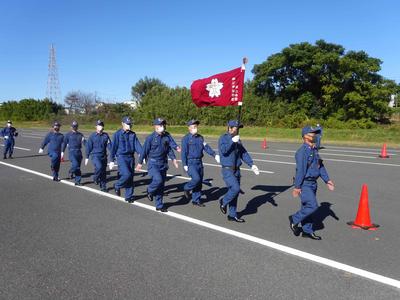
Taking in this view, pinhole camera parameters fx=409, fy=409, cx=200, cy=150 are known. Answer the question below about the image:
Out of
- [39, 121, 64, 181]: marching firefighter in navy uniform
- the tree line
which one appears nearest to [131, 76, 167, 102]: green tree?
the tree line

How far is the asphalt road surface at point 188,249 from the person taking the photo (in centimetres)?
415

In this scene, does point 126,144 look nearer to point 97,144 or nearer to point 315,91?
point 97,144

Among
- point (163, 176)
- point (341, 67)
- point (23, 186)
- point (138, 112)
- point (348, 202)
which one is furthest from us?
point (138, 112)

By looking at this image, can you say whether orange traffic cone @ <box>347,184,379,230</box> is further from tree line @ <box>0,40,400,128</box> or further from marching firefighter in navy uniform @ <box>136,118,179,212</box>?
tree line @ <box>0,40,400,128</box>

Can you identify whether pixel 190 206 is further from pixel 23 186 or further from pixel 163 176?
pixel 23 186

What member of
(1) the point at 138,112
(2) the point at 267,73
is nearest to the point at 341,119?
(2) the point at 267,73

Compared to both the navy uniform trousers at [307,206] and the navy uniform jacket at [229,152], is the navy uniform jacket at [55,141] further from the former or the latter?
the navy uniform trousers at [307,206]

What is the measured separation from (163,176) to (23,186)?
15.4 ft

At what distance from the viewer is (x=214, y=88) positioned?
8289 millimetres

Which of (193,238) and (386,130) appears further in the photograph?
(386,130)

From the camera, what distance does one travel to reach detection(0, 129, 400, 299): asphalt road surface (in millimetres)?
4152

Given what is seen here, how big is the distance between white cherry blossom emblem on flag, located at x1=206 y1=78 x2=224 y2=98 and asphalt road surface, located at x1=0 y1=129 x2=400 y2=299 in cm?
226

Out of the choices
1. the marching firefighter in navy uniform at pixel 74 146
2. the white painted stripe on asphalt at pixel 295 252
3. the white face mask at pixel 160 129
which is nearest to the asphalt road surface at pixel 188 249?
the white painted stripe on asphalt at pixel 295 252

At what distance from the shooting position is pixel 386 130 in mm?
33188
